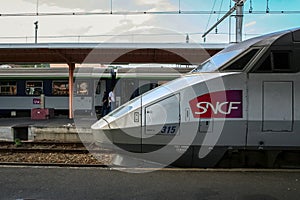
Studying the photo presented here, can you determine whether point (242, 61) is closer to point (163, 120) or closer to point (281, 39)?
point (281, 39)

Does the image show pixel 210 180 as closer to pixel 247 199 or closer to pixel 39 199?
pixel 247 199

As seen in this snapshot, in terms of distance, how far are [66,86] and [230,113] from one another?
1486 cm

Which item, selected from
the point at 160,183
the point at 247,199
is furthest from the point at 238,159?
the point at 160,183

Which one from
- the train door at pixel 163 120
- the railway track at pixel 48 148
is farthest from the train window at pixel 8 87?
the train door at pixel 163 120

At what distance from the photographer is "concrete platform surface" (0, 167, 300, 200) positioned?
15.6 feet

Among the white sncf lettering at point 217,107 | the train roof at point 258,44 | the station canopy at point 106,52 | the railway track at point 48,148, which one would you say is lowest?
the railway track at point 48,148

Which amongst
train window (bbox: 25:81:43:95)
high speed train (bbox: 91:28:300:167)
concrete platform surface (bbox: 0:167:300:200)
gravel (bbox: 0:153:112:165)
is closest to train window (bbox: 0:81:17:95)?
train window (bbox: 25:81:43:95)

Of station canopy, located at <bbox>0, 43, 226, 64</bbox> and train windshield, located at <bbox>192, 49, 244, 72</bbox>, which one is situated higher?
station canopy, located at <bbox>0, 43, 226, 64</bbox>

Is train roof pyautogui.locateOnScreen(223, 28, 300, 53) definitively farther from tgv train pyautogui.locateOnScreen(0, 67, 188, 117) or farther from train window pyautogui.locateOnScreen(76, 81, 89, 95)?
train window pyautogui.locateOnScreen(76, 81, 89, 95)

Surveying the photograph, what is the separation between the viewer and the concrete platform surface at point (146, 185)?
15.6ft

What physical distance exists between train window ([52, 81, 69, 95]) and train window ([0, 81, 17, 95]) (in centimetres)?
250

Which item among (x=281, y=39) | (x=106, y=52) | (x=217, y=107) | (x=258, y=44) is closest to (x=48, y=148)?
(x=106, y=52)

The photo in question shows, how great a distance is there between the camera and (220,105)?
5230mm

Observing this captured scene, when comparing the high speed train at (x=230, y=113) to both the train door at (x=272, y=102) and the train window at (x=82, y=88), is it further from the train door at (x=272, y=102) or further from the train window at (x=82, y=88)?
the train window at (x=82, y=88)
